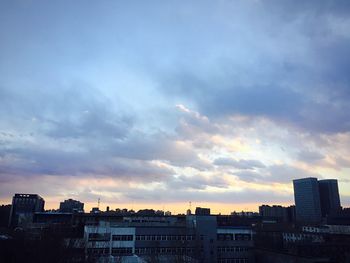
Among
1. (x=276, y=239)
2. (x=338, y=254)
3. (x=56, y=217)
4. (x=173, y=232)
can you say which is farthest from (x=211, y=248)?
(x=56, y=217)

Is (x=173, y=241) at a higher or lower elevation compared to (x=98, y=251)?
higher

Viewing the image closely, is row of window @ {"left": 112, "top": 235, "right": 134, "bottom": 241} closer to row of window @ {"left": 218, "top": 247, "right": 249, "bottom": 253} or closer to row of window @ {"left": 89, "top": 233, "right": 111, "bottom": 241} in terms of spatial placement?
row of window @ {"left": 89, "top": 233, "right": 111, "bottom": 241}

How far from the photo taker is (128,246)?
2403 inches

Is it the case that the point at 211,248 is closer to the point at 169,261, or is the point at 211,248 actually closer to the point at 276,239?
the point at 169,261

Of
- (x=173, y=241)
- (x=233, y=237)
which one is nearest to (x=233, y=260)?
(x=233, y=237)

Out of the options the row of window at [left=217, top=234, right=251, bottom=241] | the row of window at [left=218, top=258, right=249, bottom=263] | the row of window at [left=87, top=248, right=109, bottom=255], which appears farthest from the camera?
the row of window at [left=217, top=234, right=251, bottom=241]

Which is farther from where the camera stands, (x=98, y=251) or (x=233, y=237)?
(x=233, y=237)

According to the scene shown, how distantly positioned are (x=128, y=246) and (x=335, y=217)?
158 metres

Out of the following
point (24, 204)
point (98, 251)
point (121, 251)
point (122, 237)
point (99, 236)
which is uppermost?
point (24, 204)

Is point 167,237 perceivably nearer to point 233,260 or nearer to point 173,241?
point 173,241

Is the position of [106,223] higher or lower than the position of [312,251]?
higher

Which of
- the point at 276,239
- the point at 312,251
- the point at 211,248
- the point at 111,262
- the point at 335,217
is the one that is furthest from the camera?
the point at 335,217

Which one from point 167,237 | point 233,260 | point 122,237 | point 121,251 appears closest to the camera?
point 121,251

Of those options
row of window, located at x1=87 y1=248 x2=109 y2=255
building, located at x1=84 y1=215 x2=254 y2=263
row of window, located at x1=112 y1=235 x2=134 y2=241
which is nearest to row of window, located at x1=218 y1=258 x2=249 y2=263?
building, located at x1=84 y1=215 x2=254 y2=263
